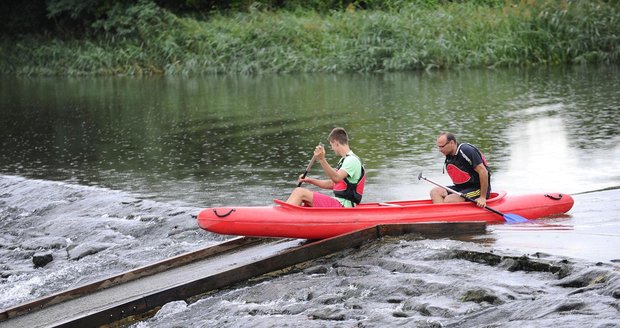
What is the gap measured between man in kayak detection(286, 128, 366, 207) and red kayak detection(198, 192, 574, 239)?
186mm

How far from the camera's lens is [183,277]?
955 cm

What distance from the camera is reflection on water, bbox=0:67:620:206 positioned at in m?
14.8

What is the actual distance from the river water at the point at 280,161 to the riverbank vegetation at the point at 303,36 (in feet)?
4.94

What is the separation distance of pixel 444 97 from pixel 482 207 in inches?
Result: 514

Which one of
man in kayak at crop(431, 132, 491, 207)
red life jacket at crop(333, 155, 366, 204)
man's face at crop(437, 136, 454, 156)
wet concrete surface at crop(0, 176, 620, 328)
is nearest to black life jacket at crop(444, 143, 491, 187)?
man in kayak at crop(431, 132, 491, 207)

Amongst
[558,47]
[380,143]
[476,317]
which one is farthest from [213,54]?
[476,317]

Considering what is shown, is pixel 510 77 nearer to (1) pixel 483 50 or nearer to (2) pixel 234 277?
(1) pixel 483 50

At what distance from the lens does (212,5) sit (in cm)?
4266

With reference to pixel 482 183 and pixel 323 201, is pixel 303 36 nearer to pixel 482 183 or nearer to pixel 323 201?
pixel 482 183

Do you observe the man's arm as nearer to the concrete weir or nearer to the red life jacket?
the concrete weir

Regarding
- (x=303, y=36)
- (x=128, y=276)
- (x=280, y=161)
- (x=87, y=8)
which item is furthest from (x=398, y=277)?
(x=87, y=8)

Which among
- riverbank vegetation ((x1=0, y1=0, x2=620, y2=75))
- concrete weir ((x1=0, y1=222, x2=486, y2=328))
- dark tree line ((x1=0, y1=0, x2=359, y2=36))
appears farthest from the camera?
dark tree line ((x1=0, y1=0, x2=359, y2=36))

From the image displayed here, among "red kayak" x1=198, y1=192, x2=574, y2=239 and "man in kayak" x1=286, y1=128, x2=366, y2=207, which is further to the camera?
"man in kayak" x1=286, y1=128, x2=366, y2=207

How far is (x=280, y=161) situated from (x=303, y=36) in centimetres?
1837
